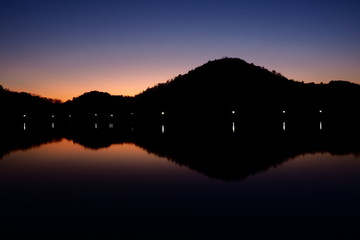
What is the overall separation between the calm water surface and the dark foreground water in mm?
26

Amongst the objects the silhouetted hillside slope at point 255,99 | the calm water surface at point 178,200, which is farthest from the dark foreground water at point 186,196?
the silhouetted hillside slope at point 255,99

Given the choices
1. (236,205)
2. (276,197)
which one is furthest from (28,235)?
(276,197)

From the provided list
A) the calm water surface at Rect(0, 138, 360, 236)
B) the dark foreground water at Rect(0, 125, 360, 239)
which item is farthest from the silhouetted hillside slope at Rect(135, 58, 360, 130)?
the calm water surface at Rect(0, 138, 360, 236)

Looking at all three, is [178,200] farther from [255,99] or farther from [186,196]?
[255,99]

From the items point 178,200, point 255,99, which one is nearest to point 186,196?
point 178,200

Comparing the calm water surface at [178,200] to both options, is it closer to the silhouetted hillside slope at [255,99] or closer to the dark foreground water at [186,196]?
the dark foreground water at [186,196]

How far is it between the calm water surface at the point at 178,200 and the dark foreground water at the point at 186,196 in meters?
0.03

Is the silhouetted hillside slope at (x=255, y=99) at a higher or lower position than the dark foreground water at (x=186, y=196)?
higher

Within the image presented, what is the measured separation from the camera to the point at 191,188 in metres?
12.6

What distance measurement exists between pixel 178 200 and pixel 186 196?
56cm

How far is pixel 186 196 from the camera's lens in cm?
1138

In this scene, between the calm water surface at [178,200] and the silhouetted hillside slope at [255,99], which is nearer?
the calm water surface at [178,200]

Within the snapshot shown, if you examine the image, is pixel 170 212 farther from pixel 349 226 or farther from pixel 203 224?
pixel 349 226

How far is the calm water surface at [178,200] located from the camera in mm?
8320
